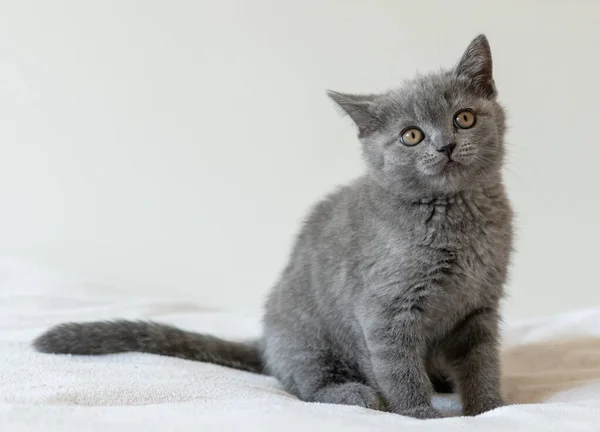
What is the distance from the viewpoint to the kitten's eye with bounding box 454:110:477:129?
1383 millimetres

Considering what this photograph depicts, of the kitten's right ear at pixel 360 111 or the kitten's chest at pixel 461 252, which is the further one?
A: the kitten's right ear at pixel 360 111

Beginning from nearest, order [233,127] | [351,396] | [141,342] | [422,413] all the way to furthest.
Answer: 1. [422,413]
2. [351,396]
3. [141,342]
4. [233,127]

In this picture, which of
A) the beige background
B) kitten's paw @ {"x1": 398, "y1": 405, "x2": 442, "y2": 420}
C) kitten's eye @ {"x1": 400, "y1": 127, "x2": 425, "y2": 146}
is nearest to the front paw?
kitten's paw @ {"x1": 398, "y1": 405, "x2": 442, "y2": 420}

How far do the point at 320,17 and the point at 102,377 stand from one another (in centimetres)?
163

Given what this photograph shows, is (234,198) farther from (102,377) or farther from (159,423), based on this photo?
(159,423)

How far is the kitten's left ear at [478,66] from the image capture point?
4.75 ft

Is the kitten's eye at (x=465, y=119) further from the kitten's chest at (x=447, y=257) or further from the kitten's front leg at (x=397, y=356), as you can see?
the kitten's front leg at (x=397, y=356)

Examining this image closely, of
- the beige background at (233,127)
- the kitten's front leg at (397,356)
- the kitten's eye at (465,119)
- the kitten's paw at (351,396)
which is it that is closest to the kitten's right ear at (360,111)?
Answer: the kitten's eye at (465,119)

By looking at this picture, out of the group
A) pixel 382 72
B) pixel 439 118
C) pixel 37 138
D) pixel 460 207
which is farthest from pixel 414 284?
pixel 37 138

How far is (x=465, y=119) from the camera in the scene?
139cm

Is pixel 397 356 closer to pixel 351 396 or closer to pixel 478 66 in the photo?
pixel 351 396

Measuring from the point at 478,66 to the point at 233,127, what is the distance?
1.37m

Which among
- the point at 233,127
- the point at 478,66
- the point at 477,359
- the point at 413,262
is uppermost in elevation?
the point at 478,66

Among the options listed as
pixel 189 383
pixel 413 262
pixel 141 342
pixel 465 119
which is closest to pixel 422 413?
pixel 413 262
